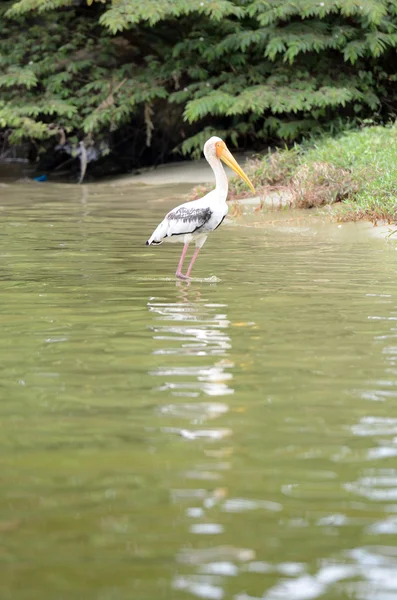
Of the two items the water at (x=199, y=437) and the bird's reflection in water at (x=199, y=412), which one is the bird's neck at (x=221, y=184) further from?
the bird's reflection in water at (x=199, y=412)

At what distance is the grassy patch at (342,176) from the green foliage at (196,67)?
195 centimetres

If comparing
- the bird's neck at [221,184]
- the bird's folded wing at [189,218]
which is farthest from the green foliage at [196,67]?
the bird's folded wing at [189,218]

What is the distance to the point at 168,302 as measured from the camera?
826cm

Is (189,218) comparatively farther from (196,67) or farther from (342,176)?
(196,67)

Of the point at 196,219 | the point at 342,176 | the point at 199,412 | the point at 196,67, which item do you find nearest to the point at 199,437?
the point at 199,412

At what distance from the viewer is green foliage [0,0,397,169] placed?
1962 cm

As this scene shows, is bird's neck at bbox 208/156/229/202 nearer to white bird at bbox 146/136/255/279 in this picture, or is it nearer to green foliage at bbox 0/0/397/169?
white bird at bbox 146/136/255/279

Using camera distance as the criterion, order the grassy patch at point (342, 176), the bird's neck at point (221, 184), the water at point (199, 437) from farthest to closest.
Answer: the grassy patch at point (342, 176) < the bird's neck at point (221, 184) < the water at point (199, 437)

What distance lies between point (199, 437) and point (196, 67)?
17794mm

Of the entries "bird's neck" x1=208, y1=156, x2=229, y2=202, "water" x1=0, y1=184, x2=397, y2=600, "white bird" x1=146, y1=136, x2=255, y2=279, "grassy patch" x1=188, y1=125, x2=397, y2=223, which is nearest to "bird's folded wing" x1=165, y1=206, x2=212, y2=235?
"white bird" x1=146, y1=136, x2=255, y2=279

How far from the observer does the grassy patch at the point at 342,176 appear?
44.5ft

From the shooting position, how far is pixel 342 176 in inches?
594

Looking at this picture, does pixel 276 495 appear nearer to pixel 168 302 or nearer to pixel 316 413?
pixel 316 413

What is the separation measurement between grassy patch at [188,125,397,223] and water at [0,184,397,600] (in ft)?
13.6
